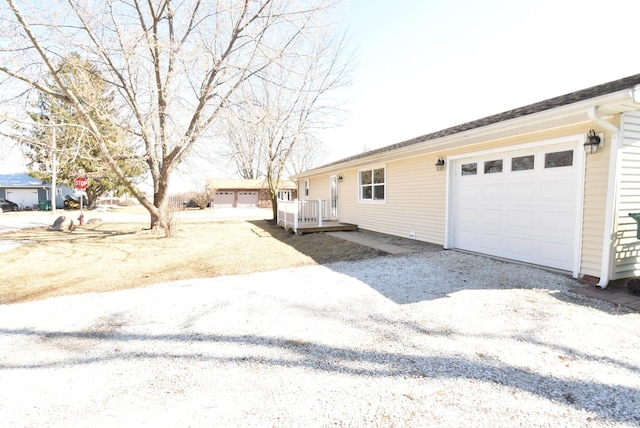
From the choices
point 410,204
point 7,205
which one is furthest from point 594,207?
point 7,205

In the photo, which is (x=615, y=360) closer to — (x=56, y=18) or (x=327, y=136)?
(x=56, y=18)

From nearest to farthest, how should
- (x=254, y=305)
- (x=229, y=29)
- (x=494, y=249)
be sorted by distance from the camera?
(x=254, y=305), (x=494, y=249), (x=229, y=29)

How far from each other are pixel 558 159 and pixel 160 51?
10108 millimetres

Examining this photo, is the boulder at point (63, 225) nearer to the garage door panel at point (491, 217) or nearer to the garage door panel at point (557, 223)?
the garage door panel at point (491, 217)

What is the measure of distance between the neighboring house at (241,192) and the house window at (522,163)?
26.5 m

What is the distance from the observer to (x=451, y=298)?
425 centimetres

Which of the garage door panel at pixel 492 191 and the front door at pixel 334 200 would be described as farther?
the front door at pixel 334 200

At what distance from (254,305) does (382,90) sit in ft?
39.5

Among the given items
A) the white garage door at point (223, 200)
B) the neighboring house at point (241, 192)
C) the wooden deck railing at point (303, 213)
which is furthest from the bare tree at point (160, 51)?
the white garage door at point (223, 200)

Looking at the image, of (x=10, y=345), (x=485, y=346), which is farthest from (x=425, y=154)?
(x=10, y=345)

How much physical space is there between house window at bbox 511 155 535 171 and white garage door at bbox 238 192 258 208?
29829 millimetres

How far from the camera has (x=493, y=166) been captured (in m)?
6.50

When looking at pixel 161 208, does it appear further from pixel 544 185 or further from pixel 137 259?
pixel 544 185

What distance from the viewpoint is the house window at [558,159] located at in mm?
5114
